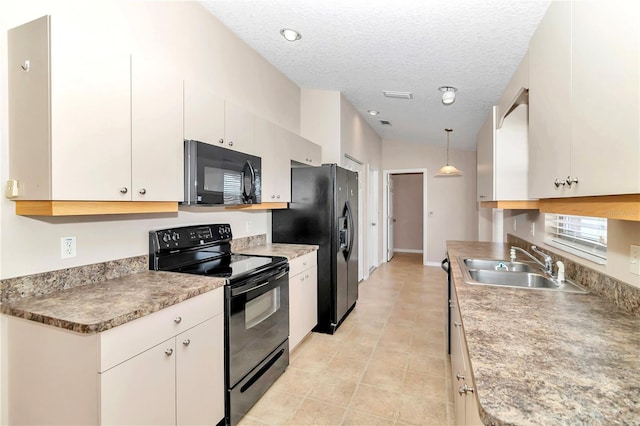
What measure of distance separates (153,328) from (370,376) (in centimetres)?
178

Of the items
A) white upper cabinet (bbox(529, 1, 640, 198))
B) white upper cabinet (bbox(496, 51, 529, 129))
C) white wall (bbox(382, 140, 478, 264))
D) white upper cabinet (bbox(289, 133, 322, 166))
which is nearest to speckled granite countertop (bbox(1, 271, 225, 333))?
white upper cabinet (bbox(529, 1, 640, 198))

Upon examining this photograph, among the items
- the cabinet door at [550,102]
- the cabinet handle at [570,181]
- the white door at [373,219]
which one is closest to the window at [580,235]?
the cabinet door at [550,102]

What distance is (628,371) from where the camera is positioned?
35.1 inches

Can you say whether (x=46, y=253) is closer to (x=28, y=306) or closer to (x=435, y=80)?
(x=28, y=306)

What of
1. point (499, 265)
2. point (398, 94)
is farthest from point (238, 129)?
point (499, 265)

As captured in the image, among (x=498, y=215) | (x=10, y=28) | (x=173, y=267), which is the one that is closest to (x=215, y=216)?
(x=173, y=267)

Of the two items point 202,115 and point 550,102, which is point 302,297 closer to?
point 202,115

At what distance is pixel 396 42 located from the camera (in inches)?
99.7

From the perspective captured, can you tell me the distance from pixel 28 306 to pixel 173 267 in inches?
33.6

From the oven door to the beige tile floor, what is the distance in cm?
33

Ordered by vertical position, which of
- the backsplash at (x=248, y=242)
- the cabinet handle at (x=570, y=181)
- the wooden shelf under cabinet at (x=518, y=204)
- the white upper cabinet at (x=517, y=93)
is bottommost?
the backsplash at (x=248, y=242)

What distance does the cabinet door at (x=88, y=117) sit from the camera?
134cm

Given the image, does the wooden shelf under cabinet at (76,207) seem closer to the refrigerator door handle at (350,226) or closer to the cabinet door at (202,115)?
the cabinet door at (202,115)

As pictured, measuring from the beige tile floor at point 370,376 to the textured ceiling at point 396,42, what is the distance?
251cm
